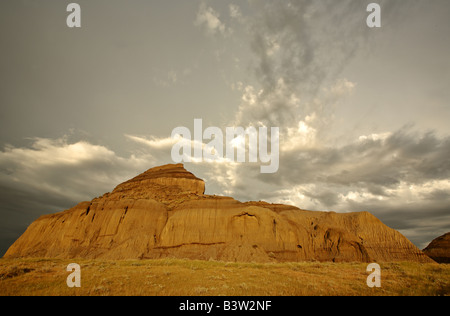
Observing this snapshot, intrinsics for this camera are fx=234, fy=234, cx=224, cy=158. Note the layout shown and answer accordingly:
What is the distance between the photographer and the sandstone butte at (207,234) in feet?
155

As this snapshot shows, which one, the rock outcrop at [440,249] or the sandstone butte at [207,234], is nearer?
the sandstone butte at [207,234]

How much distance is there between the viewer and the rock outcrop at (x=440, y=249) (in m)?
72.4

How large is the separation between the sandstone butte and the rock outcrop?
95.7ft

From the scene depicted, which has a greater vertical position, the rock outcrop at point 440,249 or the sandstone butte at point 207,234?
the sandstone butte at point 207,234

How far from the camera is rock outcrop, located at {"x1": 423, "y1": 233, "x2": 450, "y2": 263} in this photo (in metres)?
72.4

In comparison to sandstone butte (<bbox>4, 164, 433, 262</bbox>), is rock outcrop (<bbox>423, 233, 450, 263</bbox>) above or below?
below

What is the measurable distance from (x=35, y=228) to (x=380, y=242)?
285ft

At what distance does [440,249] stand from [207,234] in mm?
78340

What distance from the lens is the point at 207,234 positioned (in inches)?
1978

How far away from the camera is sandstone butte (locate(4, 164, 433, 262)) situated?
47281mm

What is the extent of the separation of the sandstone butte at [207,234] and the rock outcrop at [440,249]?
95.7ft

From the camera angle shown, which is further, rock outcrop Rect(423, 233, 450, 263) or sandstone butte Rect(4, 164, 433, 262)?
rock outcrop Rect(423, 233, 450, 263)
